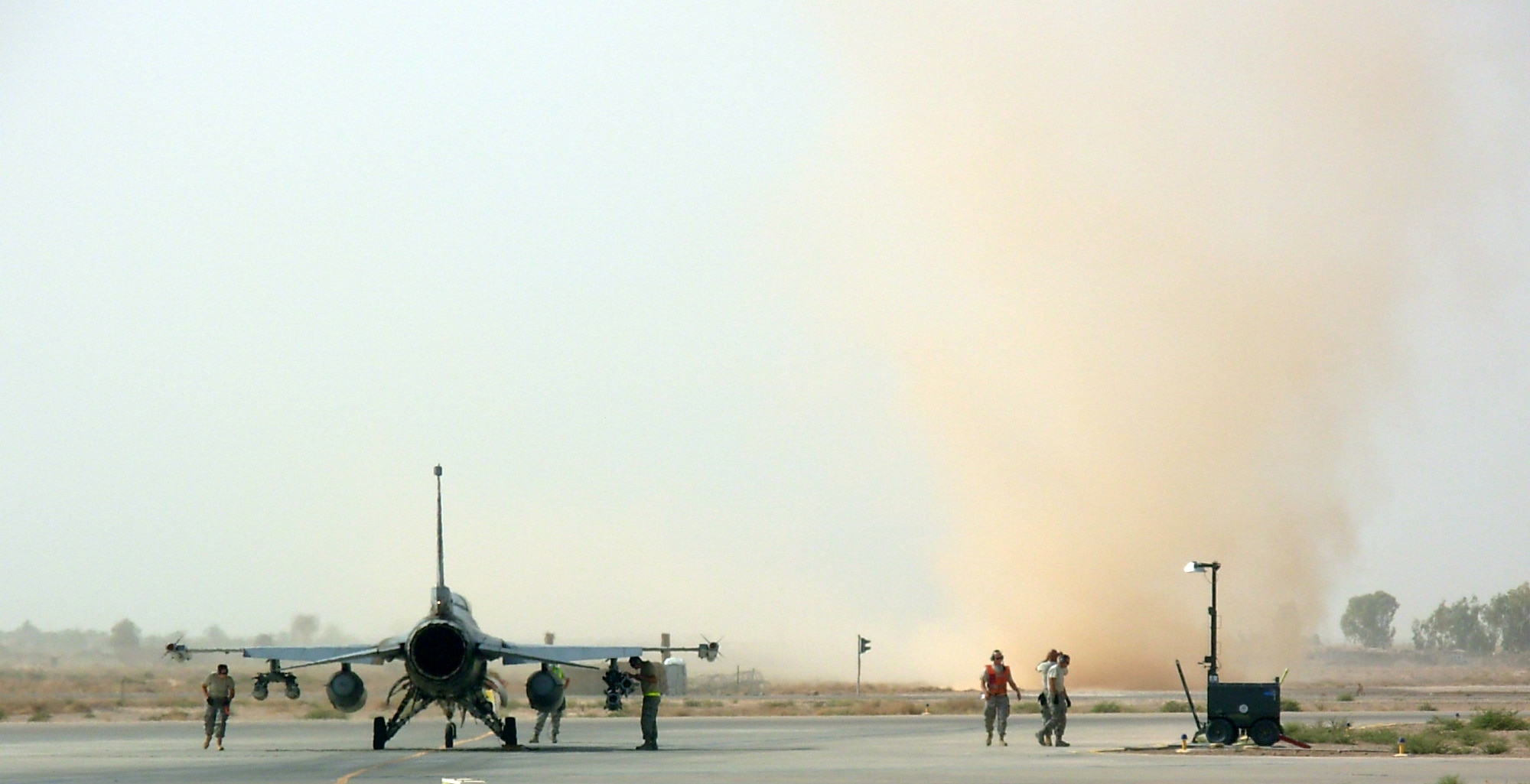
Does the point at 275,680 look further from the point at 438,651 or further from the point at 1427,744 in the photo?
the point at 1427,744

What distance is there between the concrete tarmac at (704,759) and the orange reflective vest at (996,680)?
1.14 m

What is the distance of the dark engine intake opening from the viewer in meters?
38.4

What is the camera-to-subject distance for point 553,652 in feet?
132

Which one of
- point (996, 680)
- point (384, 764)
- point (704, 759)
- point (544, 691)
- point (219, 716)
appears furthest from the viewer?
point (219, 716)

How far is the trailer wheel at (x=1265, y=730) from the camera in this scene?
113ft

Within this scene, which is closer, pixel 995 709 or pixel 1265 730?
pixel 1265 730

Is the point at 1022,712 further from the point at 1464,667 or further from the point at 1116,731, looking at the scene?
the point at 1464,667

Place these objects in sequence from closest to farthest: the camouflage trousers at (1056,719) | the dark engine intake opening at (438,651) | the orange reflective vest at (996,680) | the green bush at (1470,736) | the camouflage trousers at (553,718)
→ the green bush at (1470,736) → the camouflage trousers at (1056,719) → the orange reflective vest at (996,680) → the dark engine intake opening at (438,651) → the camouflage trousers at (553,718)

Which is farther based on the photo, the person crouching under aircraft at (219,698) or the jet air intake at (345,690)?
the person crouching under aircraft at (219,698)

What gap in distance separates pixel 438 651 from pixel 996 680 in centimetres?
1115

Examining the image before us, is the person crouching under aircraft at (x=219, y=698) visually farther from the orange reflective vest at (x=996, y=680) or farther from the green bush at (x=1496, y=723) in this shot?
the green bush at (x=1496, y=723)

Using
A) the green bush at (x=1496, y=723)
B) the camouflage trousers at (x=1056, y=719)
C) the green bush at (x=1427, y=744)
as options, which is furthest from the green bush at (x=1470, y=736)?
the camouflage trousers at (x=1056, y=719)

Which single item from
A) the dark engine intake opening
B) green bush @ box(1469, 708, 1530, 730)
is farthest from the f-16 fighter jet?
green bush @ box(1469, 708, 1530, 730)

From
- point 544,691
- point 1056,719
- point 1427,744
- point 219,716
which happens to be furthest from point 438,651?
point 1427,744
